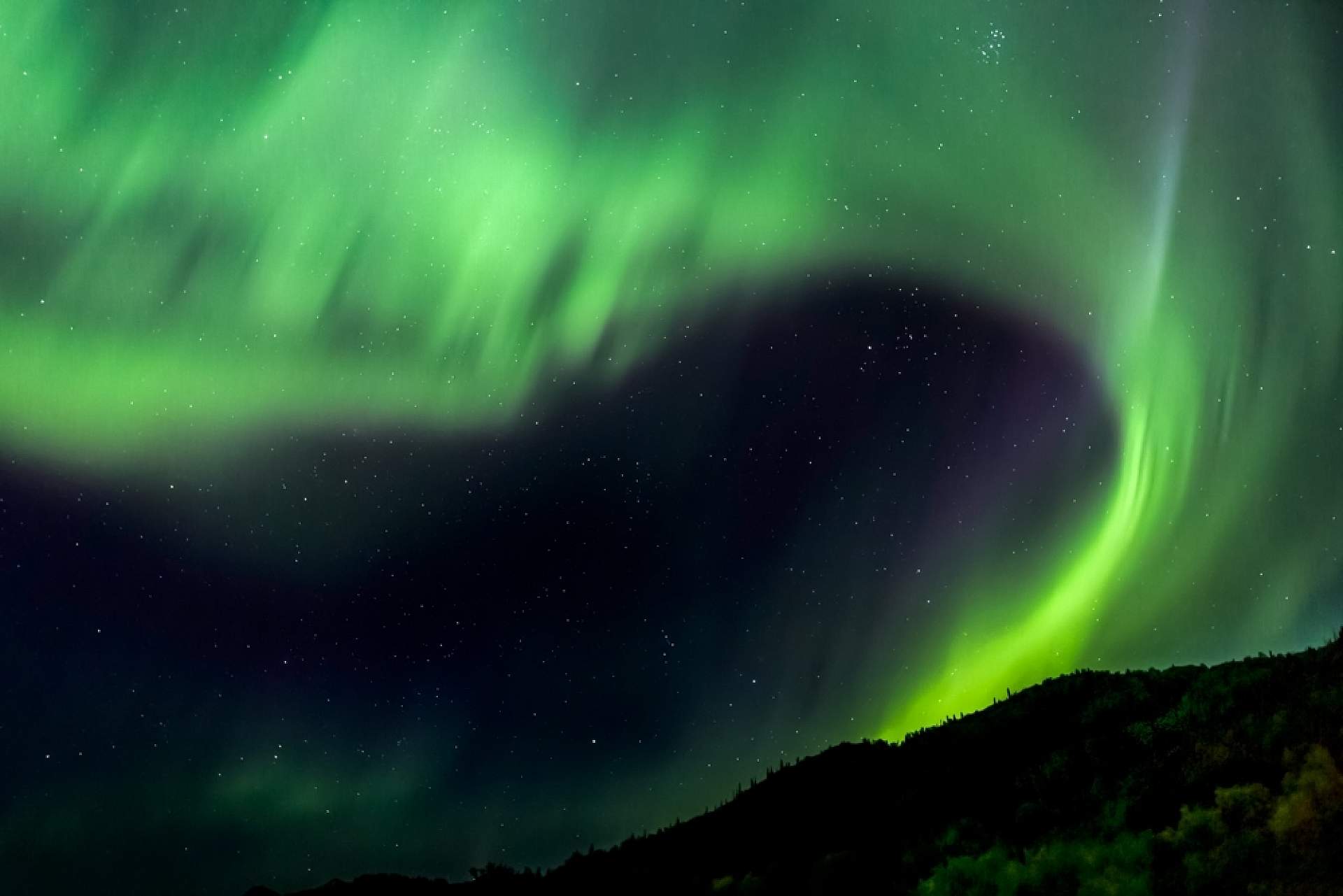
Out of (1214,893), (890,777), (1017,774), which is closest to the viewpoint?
(1214,893)

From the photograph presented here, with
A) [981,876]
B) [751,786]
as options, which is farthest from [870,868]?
[751,786]

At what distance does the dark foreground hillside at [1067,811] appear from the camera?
40.3 ft

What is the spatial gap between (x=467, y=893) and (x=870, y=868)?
29.5 feet

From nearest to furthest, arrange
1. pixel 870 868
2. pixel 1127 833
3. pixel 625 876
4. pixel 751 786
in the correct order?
pixel 1127 833, pixel 870 868, pixel 625 876, pixel 751 786

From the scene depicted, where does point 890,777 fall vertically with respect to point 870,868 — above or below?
above

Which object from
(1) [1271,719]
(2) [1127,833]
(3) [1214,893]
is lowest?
(3) [1214,893]

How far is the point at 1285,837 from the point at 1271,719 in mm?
3329

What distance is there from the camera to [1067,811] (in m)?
16.2

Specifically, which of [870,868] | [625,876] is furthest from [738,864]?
[870,868]

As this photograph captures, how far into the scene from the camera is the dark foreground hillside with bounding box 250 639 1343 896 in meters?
12.3

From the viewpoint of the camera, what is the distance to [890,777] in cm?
2305

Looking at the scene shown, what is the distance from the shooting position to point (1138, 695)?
66.2 feet

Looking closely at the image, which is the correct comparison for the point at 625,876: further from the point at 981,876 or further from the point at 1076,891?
the point at 1076,891

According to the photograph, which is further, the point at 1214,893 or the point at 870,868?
the point at 870,868
